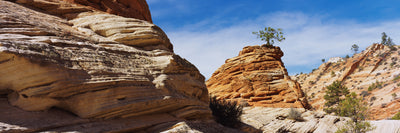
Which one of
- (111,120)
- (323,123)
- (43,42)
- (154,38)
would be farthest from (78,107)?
(323,123)

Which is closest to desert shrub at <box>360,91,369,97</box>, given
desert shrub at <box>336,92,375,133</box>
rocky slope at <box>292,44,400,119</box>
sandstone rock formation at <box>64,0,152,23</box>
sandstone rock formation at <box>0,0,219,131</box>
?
rocky slope at <box>292,44,400,119</box>

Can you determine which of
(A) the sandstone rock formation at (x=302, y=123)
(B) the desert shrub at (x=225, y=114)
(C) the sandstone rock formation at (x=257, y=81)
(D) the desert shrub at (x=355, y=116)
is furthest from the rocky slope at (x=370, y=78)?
(B) the desert shrub at (x=225, y=114)

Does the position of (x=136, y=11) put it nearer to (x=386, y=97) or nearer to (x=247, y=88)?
(x=247, y=88)

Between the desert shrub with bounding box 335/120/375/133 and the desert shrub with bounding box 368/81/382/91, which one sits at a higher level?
the desert shrub with bounding box 368/81/382/91

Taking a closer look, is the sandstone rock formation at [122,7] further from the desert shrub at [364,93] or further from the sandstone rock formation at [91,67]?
the desert shrub at [364,93]

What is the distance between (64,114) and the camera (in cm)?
642

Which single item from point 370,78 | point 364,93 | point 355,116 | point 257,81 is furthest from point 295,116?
point 370,78

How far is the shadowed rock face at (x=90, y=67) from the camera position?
598cm

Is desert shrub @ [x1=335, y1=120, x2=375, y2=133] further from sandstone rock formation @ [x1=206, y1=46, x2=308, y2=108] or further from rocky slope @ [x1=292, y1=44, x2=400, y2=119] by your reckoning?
rocky slope @ [x1=292, y1=44, x2=400, y2=119]

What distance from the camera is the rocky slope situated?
41.7 metres

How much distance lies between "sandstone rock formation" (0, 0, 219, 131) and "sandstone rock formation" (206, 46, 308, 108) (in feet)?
36.7

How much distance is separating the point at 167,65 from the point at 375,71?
64648mm

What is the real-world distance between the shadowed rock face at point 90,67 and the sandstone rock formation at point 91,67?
2 cm

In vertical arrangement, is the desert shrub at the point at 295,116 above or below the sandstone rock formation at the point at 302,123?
above
